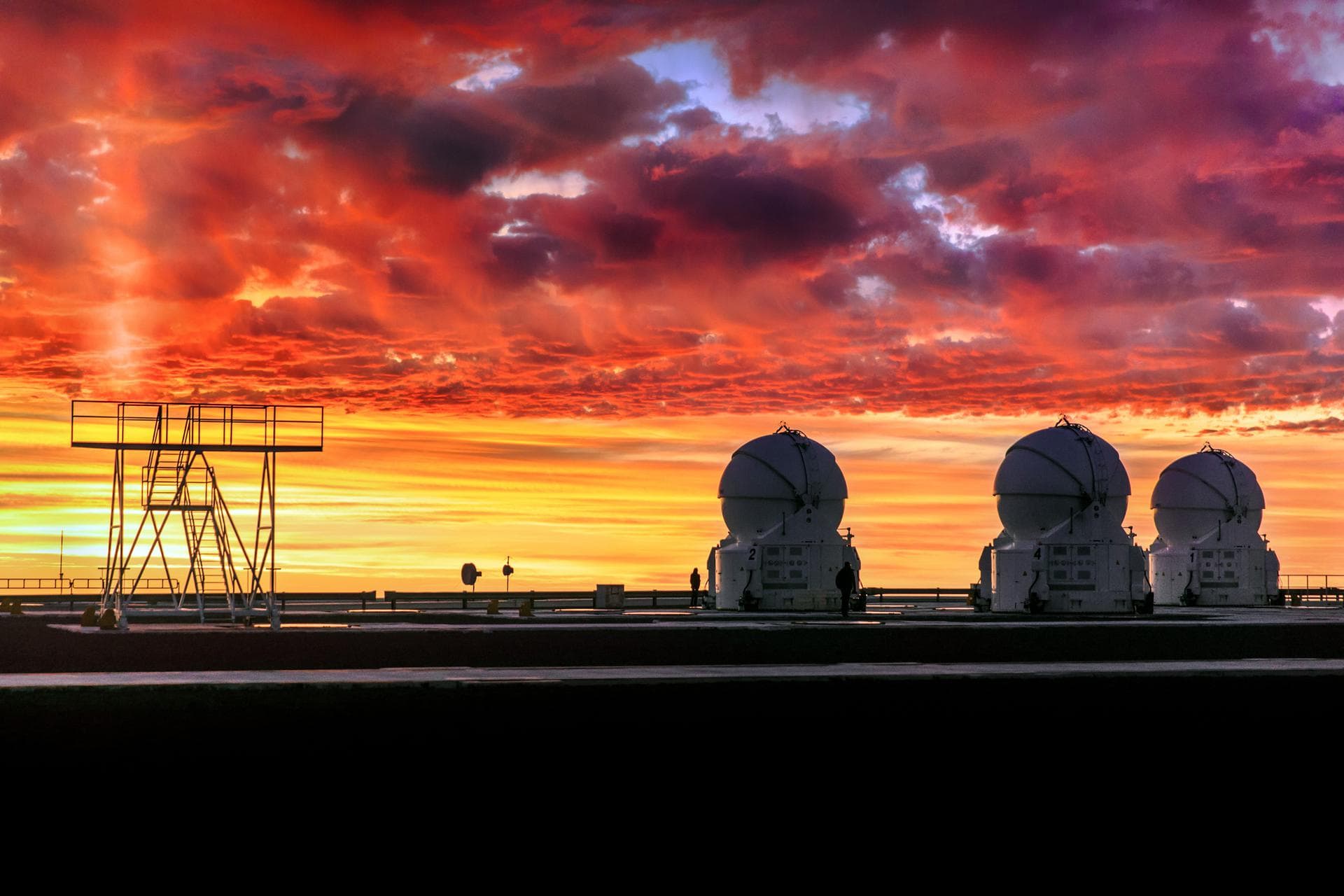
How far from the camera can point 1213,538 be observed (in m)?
62.8

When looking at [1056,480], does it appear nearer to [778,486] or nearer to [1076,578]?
[1076,578]

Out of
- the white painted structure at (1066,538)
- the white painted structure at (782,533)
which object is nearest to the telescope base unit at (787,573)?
the white painted structure at (782,533)

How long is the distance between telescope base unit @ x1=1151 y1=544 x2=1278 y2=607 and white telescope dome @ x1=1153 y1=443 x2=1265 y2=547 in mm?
976

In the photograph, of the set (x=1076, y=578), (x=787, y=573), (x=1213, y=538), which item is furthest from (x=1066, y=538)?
(x=1213, y=538)

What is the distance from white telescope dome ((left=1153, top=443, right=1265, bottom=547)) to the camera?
63.0m

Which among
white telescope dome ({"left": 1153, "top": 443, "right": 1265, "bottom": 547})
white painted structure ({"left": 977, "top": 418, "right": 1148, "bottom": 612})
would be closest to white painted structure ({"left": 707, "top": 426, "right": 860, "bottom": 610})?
white painted structure ({"left": 977, "top": 418, "right": 1148, "bottom": 612})

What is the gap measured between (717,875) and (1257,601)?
205 feet

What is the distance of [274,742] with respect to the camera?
12578 millimetres

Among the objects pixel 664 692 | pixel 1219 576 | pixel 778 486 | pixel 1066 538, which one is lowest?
pixel 664 692

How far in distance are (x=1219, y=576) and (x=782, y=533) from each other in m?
22.5

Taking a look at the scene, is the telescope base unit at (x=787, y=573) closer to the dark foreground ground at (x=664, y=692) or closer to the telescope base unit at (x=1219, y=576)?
the telescope base unit at (x=1219, y=576)

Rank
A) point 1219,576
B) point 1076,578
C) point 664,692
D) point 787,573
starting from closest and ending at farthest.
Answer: point 664,692 → point 1076,578 → point 787,573 → point 1219,576

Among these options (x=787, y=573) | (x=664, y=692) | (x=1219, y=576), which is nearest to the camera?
(x=664, y=692)

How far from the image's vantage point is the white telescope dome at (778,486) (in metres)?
56.0
